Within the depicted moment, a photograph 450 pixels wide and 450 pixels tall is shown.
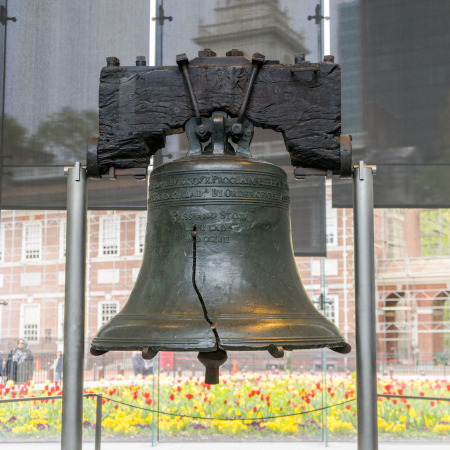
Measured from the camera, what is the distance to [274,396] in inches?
259

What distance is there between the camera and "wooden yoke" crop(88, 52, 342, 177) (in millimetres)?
2592

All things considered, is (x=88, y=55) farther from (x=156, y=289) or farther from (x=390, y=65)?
(x=156, y=289)

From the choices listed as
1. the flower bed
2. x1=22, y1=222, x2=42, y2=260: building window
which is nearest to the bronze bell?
the flower bed

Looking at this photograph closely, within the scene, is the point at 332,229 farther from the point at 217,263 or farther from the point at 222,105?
the point at 217,263

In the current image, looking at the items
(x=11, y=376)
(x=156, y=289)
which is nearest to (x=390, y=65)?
(x=156, y=289)

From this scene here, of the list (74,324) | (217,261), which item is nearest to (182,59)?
(217,261)

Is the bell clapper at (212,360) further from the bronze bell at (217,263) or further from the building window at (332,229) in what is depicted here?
the building window at (332,229)

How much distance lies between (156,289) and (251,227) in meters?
0.44

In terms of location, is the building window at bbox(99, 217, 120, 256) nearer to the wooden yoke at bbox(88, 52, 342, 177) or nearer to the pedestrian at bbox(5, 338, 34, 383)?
the pedestrian at bbox(5, 338, 34, 383)

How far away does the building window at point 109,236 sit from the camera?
13.9 metres

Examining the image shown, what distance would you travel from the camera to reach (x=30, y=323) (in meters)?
15.5

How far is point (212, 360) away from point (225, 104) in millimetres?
1033

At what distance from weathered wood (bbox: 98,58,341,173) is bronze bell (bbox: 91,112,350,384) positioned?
0.10 metres

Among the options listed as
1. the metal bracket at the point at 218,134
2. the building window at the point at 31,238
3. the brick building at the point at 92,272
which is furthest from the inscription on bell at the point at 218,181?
the building window at the point at 31,238
